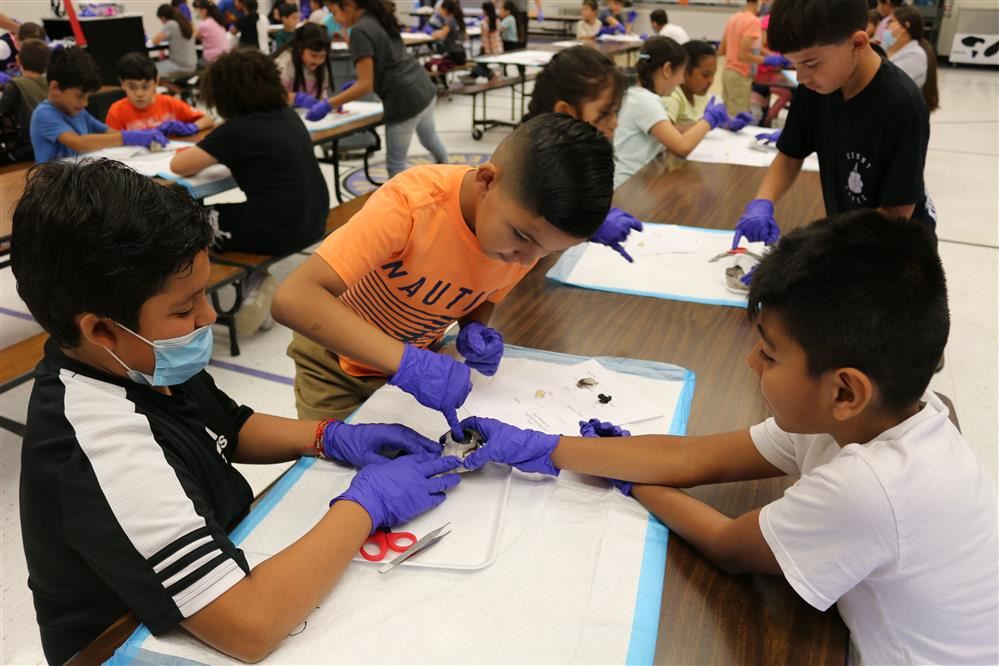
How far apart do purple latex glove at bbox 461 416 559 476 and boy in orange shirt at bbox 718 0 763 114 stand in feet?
16.1

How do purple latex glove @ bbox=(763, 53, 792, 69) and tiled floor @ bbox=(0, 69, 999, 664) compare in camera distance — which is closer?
tiled floor @ bbox=(0, 69, 999, 664)

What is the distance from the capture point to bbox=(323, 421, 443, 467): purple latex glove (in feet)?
3.40

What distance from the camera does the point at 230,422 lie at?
111 centimetres

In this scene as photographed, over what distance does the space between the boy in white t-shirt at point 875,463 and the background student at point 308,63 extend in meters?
4.31

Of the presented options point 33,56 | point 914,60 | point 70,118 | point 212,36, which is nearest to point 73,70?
point 70,118

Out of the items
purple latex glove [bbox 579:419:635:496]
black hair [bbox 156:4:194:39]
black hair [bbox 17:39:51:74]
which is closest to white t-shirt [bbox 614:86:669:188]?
purple latex glove [bbox 579:419:635:496]

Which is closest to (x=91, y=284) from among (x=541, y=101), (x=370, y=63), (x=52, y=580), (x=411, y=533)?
(x=52, y=580)

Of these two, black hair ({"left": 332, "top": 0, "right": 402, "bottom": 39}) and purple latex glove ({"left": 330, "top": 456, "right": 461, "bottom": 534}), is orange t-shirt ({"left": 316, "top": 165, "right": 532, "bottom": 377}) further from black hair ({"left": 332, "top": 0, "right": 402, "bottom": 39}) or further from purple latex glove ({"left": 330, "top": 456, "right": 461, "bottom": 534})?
black hair ({"left": 332, "top": 0, "right": 402, "bottom": 39})

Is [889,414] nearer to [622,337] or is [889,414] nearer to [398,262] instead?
[622,337]

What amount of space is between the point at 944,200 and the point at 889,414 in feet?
14.9

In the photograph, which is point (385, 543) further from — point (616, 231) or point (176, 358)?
point (616, 231)

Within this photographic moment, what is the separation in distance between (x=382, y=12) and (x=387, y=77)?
33cm

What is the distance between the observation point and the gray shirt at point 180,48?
7012 millimetres

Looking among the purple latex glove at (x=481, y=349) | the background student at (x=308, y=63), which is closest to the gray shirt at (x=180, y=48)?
the background student at (x=308, y=63)
